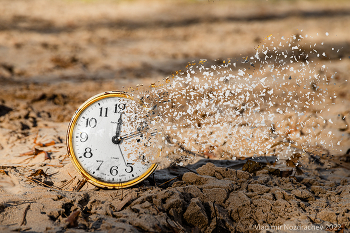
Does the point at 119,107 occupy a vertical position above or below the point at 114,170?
above

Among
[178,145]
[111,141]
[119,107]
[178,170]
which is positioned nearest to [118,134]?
[111,141]

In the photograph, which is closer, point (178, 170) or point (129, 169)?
point (129, 169)

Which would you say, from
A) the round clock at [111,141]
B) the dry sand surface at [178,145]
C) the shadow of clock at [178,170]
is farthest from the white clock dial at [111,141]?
the shadow of clock at [178,170]

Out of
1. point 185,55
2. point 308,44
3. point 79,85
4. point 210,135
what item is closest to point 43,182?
point 210,135

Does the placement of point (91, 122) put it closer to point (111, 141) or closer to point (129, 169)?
point (111, 141)

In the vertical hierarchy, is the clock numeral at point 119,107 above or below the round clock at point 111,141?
above

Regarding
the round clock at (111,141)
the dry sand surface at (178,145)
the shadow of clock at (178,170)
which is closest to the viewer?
the dry sand surface at (178,145)

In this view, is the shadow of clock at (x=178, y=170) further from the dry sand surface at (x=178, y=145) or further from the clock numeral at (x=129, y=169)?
the clock numeral at (x=129, y=169)
